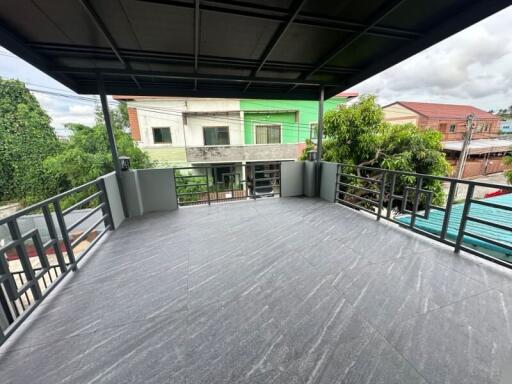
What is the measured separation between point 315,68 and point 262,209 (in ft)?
8.72

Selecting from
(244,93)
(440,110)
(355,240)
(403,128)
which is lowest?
(355,240)

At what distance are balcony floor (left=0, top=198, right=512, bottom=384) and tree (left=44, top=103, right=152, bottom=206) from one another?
6.66 m

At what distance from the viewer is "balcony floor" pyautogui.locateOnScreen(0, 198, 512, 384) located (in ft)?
3.98

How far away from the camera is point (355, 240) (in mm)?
2783

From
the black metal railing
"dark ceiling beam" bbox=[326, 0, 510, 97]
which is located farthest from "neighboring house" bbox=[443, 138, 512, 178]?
"dark ceiling beam" bbox=[326, 0, 510, 97]

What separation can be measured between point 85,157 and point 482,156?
22457mm

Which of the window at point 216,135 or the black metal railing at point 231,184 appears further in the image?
the window at point 216,135

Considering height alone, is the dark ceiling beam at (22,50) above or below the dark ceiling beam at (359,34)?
below

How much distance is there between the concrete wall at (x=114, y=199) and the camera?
3.26m

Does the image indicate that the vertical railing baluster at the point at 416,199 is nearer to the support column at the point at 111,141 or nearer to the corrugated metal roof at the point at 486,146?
the support column at the point at 111,141

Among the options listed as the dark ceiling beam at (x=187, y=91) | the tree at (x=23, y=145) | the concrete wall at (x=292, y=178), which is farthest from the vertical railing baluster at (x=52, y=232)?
the tree at (x=23, y=145)

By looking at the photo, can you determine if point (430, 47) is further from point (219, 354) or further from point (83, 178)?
point (83, 178)

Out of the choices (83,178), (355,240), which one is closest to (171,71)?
(355,240)

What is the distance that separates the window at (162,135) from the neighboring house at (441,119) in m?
13.1
